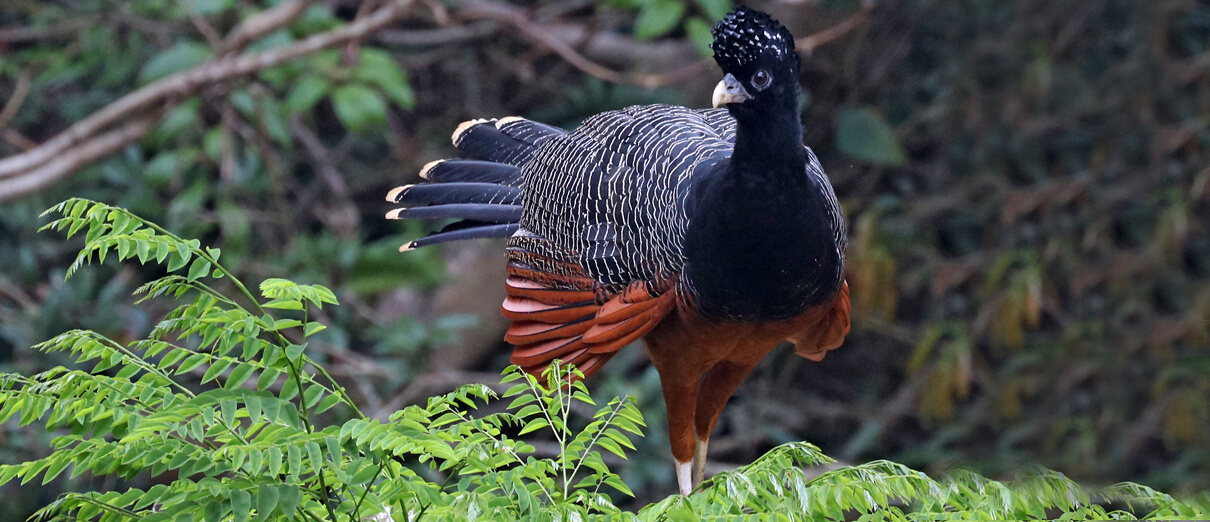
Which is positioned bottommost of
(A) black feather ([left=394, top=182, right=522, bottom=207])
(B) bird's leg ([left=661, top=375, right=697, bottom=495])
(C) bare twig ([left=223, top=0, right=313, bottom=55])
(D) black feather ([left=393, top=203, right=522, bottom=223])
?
(B) bird's leg ([left=661, top=375, right=697, bottom=495])

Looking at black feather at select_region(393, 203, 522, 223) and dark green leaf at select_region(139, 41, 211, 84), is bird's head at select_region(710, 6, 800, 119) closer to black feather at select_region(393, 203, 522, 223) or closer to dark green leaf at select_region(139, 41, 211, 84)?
black feather at select_region(393, 203, 522, 223)

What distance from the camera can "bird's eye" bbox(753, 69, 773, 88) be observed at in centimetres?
150

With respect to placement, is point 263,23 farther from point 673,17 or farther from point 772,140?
point 772,140

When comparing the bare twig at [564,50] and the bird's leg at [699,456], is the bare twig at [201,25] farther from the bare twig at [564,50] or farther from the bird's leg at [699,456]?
the bird's leg at [699,456]

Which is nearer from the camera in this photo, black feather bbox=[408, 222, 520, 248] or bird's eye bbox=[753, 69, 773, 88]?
bird's eye bbox=[753, 69, 773, 88]

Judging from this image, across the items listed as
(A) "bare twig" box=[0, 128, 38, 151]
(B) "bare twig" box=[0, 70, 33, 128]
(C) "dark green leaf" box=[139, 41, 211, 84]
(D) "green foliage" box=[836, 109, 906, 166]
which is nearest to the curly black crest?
(D) "green foliage" box=[836, 109, 906, 166]

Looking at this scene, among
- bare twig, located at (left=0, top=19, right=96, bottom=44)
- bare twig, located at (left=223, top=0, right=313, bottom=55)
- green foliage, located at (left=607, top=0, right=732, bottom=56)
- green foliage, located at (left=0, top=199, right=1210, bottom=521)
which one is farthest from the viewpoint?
bare twig, located at (left=0, top=19, right=96, bottom=44)

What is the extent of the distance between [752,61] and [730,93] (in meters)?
0.05

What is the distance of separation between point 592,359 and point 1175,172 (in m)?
1.48

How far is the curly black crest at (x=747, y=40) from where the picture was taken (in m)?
1.49

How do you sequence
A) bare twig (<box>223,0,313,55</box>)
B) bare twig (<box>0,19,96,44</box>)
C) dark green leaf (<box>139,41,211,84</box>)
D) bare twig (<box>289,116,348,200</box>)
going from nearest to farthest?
bare twig (<box>223,0,313,55</box>)
dark green leaf (<box>139,41,211,84</box>)
bare twig (<box>0,19,96,44</box>)
bare twig (<box>289,116,348,200</box>)

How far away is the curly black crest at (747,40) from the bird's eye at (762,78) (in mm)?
18

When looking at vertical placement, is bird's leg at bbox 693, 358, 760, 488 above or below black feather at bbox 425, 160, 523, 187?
below

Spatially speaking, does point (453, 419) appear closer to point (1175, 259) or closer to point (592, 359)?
point (592, 359)
